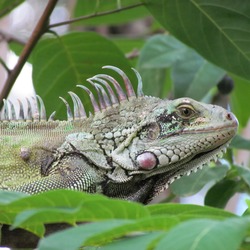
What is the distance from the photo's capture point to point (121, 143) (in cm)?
356

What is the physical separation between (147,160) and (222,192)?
49 cm

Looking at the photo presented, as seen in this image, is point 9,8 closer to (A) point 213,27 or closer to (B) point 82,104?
(B) point 82,104

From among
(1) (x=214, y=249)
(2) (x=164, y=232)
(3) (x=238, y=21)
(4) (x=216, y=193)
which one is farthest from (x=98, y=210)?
(3) (x=238, y=21)

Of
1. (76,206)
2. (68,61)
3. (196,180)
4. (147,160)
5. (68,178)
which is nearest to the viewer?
(76,206)

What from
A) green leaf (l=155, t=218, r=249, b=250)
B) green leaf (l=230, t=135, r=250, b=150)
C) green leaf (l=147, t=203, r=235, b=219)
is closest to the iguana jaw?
green leaf (l=230, t=135, r=250, b=150)

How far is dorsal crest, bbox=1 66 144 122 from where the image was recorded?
11.9ft

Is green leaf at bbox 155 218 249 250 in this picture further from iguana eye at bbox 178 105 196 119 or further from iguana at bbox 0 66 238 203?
iguana eye at bbox 178 105 196 119

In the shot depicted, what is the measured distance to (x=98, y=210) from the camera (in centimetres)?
174

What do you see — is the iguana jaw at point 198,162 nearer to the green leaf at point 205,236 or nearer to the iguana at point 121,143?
the iguana at point 121,143

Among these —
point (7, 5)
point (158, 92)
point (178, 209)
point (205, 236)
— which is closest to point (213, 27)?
point (158, 92)

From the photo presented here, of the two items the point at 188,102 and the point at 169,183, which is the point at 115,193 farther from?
the point at 188,102

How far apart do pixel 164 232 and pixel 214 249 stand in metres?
0.19

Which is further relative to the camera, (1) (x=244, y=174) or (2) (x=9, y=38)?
(2) (x=9, y=38)

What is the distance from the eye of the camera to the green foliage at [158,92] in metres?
1.61
